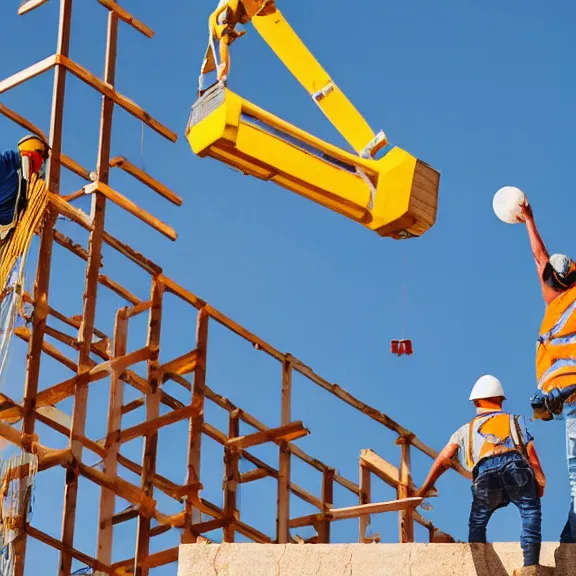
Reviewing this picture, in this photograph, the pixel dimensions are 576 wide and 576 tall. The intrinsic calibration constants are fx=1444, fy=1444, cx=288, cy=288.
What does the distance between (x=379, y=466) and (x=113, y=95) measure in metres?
5.21

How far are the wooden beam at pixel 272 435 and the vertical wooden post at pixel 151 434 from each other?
A: 1095 millimetres

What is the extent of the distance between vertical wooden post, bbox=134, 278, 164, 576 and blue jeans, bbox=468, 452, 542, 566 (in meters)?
4.71

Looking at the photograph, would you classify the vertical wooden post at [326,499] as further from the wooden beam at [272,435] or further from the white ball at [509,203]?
the white ball at [509,203]

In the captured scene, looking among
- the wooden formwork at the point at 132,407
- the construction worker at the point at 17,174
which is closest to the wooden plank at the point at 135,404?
the wooden formwork at the point at 132,407

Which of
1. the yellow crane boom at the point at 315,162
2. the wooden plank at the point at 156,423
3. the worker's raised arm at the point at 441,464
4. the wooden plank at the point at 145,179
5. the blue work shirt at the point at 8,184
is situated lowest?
the worker's raised arm at the point at 441,464

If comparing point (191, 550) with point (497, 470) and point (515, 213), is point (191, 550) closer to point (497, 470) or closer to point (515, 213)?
point (497, 470)

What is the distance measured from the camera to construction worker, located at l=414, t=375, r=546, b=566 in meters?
10.6

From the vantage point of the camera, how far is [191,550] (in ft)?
33.8

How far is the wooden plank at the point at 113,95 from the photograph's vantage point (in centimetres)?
1519

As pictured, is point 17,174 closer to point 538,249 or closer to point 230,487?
point 230,487

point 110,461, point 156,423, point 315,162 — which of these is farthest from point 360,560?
point 156,423

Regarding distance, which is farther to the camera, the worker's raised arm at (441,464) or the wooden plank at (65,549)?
the wooden plank at (65,549)

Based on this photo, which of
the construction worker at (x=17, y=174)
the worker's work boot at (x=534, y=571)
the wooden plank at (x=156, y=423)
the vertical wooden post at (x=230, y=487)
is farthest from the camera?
the vertical wooden post at (x=230, y=487)

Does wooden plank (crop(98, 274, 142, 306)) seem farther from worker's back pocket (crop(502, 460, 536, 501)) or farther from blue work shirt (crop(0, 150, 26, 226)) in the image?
worker's back pocket (crop(502, 460, 536, 501))
